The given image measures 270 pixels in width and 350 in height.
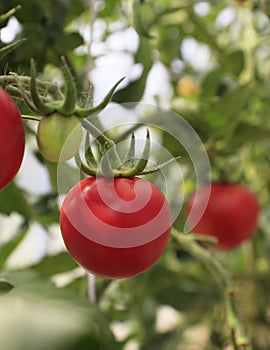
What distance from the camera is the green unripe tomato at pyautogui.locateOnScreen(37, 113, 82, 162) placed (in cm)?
37

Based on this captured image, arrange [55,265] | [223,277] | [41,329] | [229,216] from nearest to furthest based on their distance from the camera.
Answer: [41,329] < [223,277] < [55,265] < [229,216]

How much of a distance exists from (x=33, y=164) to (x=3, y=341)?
0.70 metres

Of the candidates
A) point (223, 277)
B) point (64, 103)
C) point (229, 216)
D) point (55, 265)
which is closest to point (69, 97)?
point (64, 103)

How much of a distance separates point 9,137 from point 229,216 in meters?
0.69

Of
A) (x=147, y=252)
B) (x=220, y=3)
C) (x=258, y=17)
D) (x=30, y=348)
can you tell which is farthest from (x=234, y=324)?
(x=258, y=17)

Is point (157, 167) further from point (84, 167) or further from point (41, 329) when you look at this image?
point (41, 329)

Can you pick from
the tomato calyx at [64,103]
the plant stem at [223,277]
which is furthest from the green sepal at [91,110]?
the plant stem at [223,277]

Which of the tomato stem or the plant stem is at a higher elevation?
the tomato stem

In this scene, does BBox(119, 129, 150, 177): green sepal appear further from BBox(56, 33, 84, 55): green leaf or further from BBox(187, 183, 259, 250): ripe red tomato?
BBox(187, 183, 259, 250): ripe red tomato

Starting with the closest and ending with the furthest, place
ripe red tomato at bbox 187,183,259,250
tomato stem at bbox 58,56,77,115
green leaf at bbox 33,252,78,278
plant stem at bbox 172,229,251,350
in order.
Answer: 1. tomato stem at bbox 58,56,77,115
2. plant stem at bbox 172,229,251,350
3. green leaf at bbox 33,252,78,278
4. ripe red tomato at bbox 187,183,259,250

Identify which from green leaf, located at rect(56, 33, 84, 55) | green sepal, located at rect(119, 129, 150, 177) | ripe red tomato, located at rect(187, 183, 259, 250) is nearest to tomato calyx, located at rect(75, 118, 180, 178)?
green sepal, located at rect(119, 129, 150, 177)

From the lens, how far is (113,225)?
1.33 ft

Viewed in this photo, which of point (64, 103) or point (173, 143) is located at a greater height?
point (64, 103)

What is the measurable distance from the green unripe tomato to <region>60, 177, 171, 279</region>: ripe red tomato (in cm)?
4
